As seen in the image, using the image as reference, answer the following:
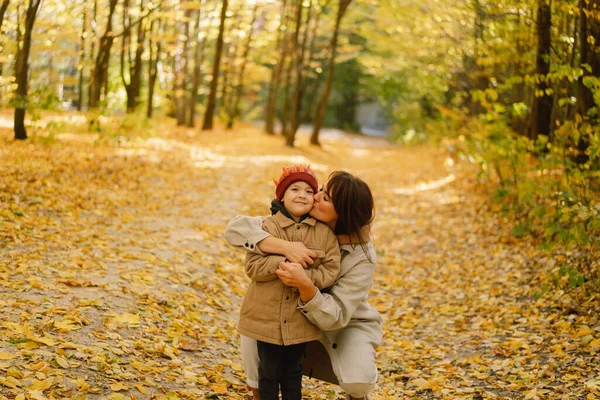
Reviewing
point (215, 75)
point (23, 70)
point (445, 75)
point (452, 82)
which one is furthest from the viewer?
point (215, 75)

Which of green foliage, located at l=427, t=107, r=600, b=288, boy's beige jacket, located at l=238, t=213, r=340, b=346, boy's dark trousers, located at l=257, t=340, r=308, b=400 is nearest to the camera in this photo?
boy's beige jacket, located at l=238, t=213, r=340, b=346

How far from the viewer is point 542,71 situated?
9.56 m

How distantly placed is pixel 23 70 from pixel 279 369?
952cm

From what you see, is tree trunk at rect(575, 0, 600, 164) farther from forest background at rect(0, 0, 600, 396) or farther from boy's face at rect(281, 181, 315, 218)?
boy's face at rect(281, 181, 315, 218)

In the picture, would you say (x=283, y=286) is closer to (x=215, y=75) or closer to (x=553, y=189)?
(x=553, y=189)

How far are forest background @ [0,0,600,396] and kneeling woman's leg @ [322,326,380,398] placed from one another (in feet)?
7.48

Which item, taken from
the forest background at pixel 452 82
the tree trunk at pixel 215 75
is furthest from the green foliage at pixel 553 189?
the tree trunk at pixel 215 75

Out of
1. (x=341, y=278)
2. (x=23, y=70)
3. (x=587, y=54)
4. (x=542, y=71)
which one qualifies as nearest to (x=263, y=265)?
(x=341, y=278)

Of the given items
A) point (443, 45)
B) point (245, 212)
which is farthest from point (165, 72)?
point (245, 212)

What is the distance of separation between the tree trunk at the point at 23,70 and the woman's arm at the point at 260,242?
27.4 feet

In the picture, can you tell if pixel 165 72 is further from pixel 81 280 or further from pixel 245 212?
pixel 81 280

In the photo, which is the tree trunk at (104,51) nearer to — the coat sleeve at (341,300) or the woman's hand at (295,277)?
the coat sleeve at (341,300)

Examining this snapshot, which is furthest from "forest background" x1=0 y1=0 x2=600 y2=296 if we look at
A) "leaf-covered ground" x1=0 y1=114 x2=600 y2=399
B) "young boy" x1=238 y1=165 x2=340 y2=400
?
"young boy" x1=238 y1=165 x2=340 y2=400

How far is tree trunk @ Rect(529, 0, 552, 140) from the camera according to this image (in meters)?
7.25
